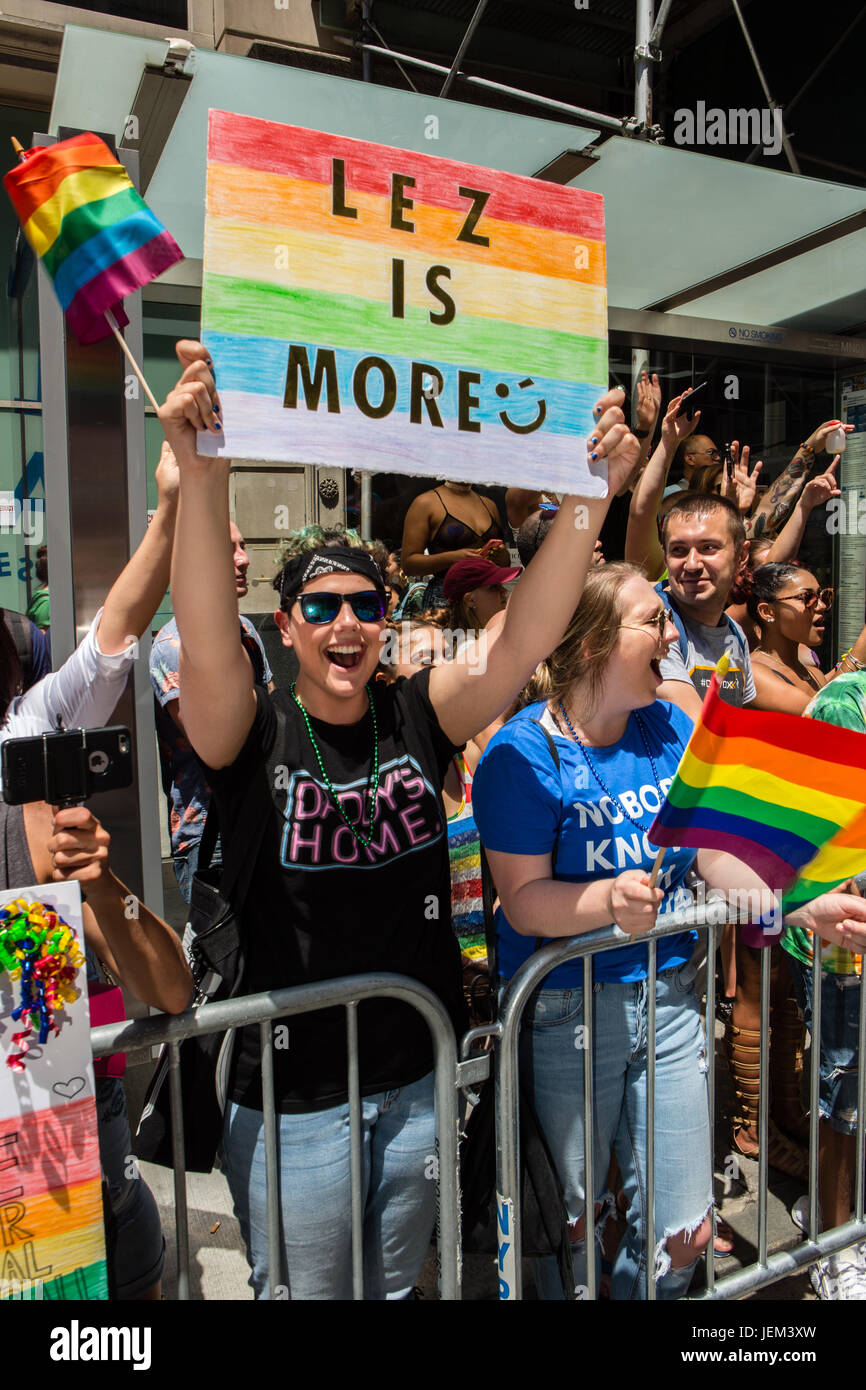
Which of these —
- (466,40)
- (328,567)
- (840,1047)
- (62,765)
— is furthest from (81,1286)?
(466,40)

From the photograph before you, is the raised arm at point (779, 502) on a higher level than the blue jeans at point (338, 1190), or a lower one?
higher

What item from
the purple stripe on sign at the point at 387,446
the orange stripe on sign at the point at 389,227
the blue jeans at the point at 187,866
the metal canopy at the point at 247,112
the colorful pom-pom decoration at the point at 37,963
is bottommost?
the blue jeans at the point at 187,866

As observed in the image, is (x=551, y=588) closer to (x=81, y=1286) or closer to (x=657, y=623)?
(x=657, y=623)

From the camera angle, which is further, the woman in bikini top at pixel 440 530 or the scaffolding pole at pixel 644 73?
the scaffolding pole at pixel 644 73

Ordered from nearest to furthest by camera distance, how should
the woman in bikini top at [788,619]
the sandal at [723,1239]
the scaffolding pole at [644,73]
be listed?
the sandal at [723,1239]
the woman in bikini top at [788,619]
the scaffolding pole at [644,73]

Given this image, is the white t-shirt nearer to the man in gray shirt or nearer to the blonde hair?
the blonde hair

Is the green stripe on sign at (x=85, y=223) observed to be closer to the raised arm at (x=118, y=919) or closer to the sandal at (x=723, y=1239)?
the raised arm at (x=118, y=919)

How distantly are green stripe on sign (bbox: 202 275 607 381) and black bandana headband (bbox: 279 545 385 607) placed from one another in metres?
0.45

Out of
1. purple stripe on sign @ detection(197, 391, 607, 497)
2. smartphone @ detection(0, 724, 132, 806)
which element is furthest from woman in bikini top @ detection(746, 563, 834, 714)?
smartphone @ detection(0, 724, 132, 806)

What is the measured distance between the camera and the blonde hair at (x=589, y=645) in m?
2.28

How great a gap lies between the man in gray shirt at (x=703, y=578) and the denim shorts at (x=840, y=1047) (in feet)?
3.52

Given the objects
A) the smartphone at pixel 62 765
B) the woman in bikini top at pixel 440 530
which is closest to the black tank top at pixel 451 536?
the woman in bikini top at pixel 440 530

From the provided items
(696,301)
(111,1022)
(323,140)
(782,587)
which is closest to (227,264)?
(323,140)

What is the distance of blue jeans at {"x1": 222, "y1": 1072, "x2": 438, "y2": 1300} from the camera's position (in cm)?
188
